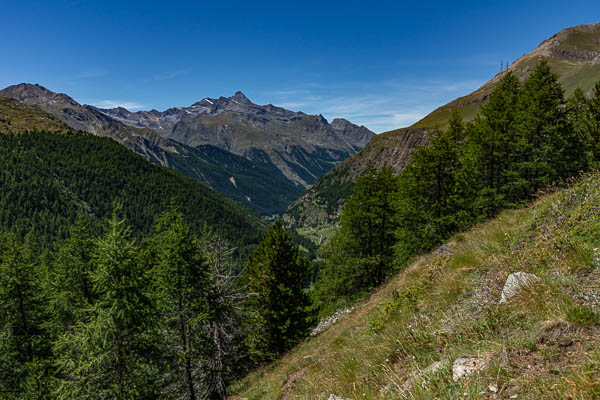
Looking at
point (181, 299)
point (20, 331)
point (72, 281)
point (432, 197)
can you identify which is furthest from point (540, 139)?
point (20, 331)

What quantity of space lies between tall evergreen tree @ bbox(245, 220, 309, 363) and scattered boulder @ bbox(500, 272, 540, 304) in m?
20.0

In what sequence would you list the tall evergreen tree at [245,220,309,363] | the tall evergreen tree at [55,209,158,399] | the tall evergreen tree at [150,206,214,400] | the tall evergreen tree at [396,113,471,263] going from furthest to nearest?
the tall evergreen tree at [245,220,309,363], the tall evergreen tree at [396,113,471,263], the tall evergreen tree at [150,206,214,400], the tall evergreen tree at [55,209,158,399]

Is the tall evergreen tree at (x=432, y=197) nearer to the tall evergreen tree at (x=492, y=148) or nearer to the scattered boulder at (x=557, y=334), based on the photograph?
the tall evergreen tree at (x=492, y=148)

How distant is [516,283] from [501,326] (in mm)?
1057

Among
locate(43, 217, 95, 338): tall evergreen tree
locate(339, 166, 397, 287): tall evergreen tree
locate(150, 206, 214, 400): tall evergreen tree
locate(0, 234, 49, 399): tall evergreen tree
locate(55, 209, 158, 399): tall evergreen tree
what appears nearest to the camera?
locate(55, 209, 158, 399): tall evergreen tree

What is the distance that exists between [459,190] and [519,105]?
943 cm

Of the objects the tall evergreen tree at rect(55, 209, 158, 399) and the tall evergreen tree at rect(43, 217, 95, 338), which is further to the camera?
the tall evergreen tree at rect(43, 217, 95, 338)

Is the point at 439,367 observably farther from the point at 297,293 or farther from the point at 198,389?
the point at 297,293

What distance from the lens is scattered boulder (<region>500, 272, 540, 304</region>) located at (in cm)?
484

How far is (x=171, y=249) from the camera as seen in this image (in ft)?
51.9

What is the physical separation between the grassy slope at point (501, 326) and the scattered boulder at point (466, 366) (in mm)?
90

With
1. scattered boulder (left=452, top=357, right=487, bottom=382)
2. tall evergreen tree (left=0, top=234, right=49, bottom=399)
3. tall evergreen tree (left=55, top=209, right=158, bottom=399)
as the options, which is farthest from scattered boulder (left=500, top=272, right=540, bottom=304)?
tall evergreen tree (left=0, top=234, right=49, bottom=399)

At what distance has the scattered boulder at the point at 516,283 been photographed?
484 cm

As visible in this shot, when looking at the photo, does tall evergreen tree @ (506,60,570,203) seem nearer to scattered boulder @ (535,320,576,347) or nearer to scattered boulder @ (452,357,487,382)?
scattered boulder @ (535,320,576,347)
